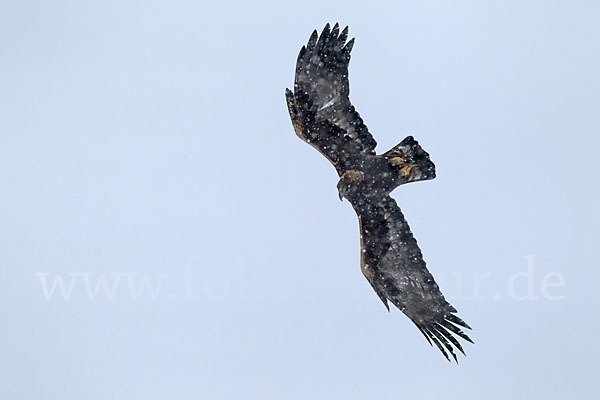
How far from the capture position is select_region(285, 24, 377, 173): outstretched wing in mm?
15758

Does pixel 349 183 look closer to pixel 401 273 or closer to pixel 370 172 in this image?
pixel 370 172

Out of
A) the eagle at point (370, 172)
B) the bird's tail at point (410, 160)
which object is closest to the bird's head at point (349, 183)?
the eagle at point (370, 172)

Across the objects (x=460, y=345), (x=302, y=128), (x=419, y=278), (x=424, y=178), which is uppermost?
(x=302, y=128)

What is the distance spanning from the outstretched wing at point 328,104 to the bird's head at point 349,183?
17 cm

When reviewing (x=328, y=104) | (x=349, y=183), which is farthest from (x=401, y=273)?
(x=328, y=104)

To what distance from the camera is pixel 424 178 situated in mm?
16125

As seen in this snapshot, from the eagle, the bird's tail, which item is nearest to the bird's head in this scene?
the eagle

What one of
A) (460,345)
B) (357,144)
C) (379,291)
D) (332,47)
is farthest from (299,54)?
(460,345)

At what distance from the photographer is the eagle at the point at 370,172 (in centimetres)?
1577

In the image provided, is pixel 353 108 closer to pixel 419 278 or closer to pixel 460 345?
pixel 419 278

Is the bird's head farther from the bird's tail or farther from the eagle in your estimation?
the bird's tail

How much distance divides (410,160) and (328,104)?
1455mm

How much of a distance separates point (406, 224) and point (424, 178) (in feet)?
2.39

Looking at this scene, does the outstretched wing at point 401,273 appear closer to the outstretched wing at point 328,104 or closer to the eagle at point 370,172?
the eagle at point 370,172
